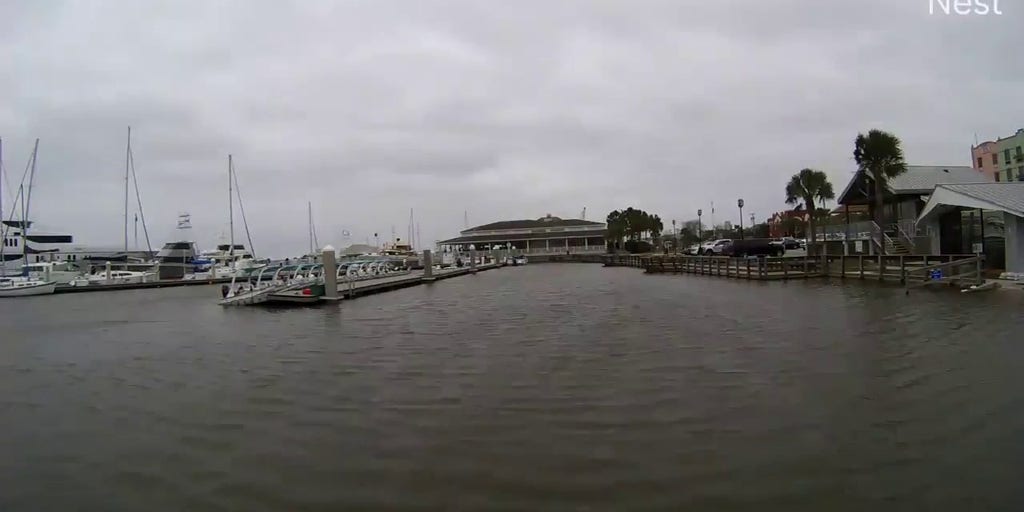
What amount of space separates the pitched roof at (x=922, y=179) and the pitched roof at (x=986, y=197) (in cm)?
989

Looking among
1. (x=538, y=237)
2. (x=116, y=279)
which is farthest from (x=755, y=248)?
(x=538, y=237)

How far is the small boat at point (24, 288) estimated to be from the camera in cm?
4326

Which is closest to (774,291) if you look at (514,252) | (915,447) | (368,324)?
(368,324)

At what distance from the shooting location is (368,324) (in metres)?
17.6

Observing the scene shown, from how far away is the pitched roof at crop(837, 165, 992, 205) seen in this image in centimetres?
3375

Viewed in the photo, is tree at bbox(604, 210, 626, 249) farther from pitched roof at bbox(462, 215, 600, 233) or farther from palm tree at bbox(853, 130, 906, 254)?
palm tree at bbox(853, 130, 906, 254)

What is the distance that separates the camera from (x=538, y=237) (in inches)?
4429

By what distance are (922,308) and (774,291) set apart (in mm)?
8160

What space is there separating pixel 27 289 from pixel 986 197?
5596 cm

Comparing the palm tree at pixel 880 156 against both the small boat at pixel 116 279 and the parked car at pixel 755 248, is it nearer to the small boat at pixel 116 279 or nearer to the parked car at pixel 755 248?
the parked car at pixel 755 248

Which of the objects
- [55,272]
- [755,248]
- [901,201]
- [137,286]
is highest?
[901,201]

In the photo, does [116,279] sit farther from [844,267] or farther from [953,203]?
[953,203]

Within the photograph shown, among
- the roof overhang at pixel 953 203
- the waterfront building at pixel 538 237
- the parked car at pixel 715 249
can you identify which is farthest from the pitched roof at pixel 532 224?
the roof overhang at pixel 953 203

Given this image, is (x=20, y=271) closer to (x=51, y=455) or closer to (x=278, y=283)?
(x=278, y=283)
